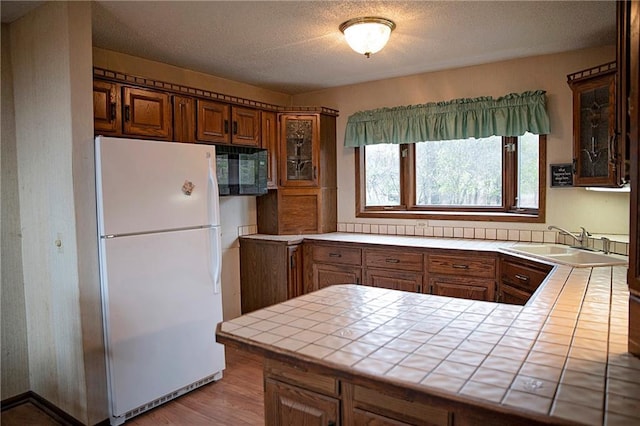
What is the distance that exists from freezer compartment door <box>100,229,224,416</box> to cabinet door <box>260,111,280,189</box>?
48.6 inches

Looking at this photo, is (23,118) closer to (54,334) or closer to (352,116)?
(54,334)

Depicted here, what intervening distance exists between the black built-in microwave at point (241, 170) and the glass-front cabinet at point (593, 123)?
2477 millimetres

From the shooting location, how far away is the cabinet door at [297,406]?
4.36ft

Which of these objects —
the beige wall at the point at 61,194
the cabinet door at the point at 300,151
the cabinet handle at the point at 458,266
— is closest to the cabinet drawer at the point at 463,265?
the cabinet handle at the point at 458,266

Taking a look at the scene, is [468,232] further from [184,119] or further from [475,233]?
[184,119]

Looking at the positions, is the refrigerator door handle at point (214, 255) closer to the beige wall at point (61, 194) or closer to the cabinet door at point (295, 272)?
the beige wall at point (61, 194)

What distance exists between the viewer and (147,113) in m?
2.98

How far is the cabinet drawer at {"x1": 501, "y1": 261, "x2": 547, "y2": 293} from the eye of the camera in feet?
8.79

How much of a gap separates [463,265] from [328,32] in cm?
193

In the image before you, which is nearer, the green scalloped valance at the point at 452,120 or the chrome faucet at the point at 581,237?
the chrome faucet at the point at 581,237

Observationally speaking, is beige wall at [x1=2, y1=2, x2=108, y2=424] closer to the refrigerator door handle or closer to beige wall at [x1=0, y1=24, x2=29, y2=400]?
beige wall at [x1=0, y1=24, x2=29, y2=400]

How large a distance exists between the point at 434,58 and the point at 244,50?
1509 mm

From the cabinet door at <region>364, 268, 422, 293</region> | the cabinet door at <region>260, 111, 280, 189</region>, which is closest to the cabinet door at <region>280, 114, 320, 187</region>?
the cabinet door at <region>260, 111, 280, 189</region>

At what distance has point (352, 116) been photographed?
14.1 feet
